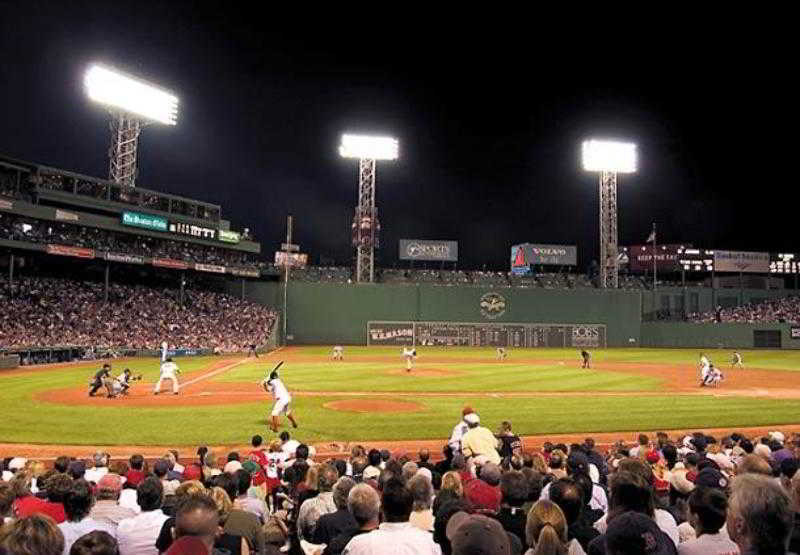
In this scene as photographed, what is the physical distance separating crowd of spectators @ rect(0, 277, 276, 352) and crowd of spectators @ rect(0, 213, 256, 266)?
11.8 feet

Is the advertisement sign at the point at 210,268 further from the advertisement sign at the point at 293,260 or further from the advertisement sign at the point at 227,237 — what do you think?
the advertisement sign at the point at 293,260

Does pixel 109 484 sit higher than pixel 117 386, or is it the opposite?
pixel 109 484

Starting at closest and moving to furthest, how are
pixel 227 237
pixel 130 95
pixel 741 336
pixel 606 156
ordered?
1. pixel 130 95
2. pixel 227 237
3. pixel 606 156
4. pixel 741 336

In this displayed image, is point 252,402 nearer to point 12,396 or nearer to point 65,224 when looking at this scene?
point 12,396

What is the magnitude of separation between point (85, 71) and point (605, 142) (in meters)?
53.0

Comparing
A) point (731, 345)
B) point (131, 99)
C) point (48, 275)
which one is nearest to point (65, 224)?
point (48, 275)

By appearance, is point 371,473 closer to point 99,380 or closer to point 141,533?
point 141,533

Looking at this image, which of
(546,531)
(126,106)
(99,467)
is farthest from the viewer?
(126,106)

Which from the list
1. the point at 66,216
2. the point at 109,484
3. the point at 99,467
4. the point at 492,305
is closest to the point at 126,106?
the point at 66,216

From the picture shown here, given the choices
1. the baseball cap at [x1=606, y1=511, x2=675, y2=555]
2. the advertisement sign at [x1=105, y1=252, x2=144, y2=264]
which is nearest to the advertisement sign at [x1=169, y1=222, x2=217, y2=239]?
the advertisement sign at [x1=105, y1=252, x2=144, y2=264]

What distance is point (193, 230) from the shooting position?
64000 mm

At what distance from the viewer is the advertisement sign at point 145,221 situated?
188 feet

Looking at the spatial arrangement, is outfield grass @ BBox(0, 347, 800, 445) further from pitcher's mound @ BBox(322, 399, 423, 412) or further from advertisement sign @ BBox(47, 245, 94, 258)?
advertisement sign @ BBox(47, 245, 94, 258)

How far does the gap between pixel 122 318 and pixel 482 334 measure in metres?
37.5
